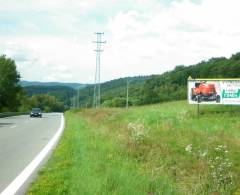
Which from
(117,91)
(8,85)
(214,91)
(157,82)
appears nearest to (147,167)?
(214,91)

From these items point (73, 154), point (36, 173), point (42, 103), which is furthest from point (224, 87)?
point (42, 103)

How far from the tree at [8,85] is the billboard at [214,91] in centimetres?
8530

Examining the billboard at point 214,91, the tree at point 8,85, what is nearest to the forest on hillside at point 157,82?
the tree at point 8,85

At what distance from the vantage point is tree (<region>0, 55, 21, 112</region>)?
119 m

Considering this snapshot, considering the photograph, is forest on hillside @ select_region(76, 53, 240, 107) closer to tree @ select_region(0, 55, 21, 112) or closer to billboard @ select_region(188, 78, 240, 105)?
tree @ select_region(0, 55, 21, 112)

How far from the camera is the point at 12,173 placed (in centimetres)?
1210

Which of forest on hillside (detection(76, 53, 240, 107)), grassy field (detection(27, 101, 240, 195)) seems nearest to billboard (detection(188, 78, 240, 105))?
grassy field (detection(27, 101, 240, 195))

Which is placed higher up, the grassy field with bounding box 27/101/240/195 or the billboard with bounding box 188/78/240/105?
the billboard with bounding box 188/78/240/105

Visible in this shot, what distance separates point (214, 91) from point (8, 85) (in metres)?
90.1

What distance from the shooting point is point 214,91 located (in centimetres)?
3594

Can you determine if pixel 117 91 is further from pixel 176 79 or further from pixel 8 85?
pixel 176 79

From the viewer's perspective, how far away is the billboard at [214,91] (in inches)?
1407

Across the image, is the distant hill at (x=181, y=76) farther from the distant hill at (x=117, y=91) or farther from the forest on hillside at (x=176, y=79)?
the distant hill at (x=117, y=91)

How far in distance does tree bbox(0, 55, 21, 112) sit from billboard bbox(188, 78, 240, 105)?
85.3 m
